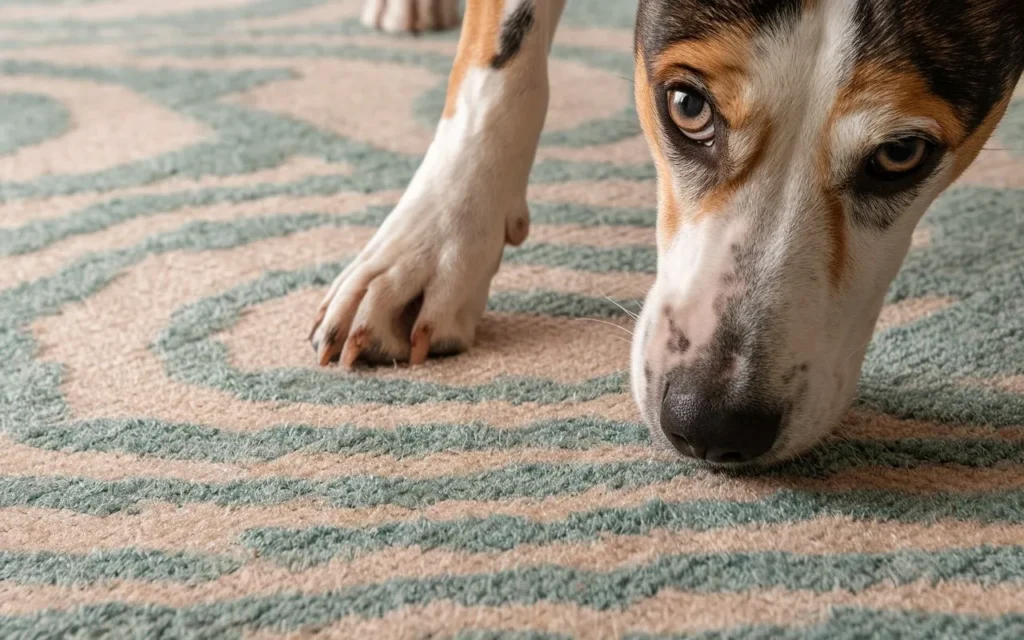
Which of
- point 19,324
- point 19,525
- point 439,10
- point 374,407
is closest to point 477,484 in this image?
point 374,407

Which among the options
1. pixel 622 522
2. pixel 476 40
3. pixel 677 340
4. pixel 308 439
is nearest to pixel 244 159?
pixel 476 40

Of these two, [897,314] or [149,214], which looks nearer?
[897,314]

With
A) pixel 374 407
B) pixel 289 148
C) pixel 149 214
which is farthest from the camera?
pixel 289 148

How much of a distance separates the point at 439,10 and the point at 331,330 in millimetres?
2099

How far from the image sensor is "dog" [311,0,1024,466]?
1.28m

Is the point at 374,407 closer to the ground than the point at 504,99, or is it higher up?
closer to the ground

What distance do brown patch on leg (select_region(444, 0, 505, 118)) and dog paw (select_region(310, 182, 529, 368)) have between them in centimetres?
20

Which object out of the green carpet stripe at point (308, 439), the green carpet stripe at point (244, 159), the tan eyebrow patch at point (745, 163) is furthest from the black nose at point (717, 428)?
the green carpet stripe at point (244, 159)

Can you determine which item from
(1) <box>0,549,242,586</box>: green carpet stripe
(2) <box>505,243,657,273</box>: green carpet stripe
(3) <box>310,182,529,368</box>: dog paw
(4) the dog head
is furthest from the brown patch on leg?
(1) <box>0,549,242,586</box>: green carpet stripe

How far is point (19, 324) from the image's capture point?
68.0 inches

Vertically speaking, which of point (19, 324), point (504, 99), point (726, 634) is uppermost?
point (504, 99)

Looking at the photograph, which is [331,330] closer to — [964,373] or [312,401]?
[312,401]

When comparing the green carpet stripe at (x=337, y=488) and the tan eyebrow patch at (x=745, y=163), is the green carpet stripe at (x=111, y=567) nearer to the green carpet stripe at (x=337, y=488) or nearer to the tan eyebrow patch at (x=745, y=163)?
the green carpet stripe at (x=337, y=488)

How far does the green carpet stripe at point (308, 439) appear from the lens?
4.53 feet
